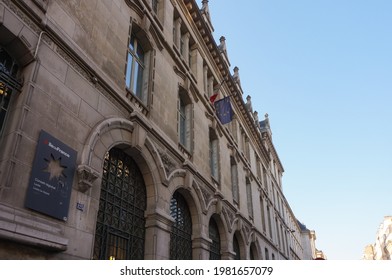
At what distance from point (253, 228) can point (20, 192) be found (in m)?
18.3

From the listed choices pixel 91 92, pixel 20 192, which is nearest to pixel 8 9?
pixel 91 92

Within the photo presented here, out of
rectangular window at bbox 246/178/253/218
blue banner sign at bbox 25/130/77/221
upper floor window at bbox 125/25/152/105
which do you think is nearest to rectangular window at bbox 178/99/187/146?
upper floor window at bbox 125/25/152/105

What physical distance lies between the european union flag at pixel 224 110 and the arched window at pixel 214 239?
17.7ft

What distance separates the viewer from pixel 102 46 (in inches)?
382

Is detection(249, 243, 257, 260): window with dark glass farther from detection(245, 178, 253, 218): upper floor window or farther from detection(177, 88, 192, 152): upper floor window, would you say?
detection(177, 88, 192, 152): upper floor window

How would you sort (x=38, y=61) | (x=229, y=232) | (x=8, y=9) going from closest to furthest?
1. (x=8, y=9)
2. (x=38, y=61)
3. (x=229, y=232)

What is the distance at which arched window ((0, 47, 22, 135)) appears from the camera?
21.9ft

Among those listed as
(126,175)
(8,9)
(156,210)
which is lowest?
(156,210)

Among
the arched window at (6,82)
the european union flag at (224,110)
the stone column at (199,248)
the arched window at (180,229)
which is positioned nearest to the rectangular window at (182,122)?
the arched window at (180,229)

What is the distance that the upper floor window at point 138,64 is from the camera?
11.7 m

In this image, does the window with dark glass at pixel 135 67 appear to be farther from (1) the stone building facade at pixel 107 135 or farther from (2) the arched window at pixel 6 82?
(2) the arched window at pixel 6 82

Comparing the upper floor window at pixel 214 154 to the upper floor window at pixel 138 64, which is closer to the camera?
the upper floor window at pixel 138 64

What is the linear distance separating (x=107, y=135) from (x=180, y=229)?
5.56 m
